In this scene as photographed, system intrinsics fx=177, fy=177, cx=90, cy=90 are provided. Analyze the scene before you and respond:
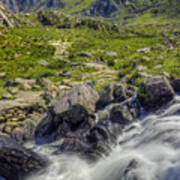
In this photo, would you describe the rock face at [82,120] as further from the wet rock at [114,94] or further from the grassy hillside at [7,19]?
the grassy hillside at [7,19]

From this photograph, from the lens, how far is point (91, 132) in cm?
1927

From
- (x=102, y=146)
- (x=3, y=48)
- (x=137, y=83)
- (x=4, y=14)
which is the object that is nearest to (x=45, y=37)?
(x=3, y=48)

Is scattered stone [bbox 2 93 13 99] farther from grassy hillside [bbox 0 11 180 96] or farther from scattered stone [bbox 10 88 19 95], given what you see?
grassy hillside [bbox 0 11 180 96]

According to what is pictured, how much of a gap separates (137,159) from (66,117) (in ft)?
34.4

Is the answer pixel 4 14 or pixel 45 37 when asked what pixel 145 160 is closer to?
pixel 45 37

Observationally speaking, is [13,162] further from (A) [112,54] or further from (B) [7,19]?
(B) [7,19]

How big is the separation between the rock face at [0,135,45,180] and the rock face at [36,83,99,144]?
7022mm

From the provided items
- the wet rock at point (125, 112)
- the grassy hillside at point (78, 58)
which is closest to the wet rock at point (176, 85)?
the grassy hillside at point (78, 58)

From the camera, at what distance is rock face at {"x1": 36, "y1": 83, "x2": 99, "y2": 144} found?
854 inches

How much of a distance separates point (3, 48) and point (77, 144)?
54.0 meters

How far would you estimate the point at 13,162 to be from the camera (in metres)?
14.0

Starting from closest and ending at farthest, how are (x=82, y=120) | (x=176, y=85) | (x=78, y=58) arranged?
(x=82, y=120)
(x=176, y=85)
(x=78, y=58)

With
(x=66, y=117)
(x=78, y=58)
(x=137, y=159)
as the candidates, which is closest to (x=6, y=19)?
(x=78, y=58)

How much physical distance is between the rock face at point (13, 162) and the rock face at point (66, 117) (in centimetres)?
702
